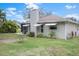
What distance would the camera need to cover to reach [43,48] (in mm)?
6875

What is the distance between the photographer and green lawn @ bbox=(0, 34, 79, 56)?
269 inches

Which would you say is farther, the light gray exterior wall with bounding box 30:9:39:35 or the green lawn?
the light gray exterior wall with bounding box 30:9:39:35

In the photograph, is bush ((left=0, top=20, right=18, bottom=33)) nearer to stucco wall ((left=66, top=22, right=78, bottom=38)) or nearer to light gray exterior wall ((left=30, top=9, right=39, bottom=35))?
light gray exterior wall ((left=30, top=9, right=39, bottom=35))

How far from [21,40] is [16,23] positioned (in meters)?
0.31

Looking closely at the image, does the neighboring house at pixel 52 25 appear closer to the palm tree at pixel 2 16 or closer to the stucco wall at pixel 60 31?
the stucco wall at pixel 60 31

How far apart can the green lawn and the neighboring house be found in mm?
136

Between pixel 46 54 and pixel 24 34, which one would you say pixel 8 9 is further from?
pixel 46 54

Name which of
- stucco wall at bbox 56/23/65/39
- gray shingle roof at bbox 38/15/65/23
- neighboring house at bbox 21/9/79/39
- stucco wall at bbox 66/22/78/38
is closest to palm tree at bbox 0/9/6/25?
neighboring house at bbox 21/9/79/39

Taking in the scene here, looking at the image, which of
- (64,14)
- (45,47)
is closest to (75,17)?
(64,14)

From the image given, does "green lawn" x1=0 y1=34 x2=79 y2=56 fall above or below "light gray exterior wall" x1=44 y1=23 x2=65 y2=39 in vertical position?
below

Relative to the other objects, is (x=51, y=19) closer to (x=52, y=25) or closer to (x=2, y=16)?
(x=52, y=25)

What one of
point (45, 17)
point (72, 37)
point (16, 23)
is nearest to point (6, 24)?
point (16, 23)

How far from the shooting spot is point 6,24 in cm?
694

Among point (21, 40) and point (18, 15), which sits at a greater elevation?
point (18, 15)
